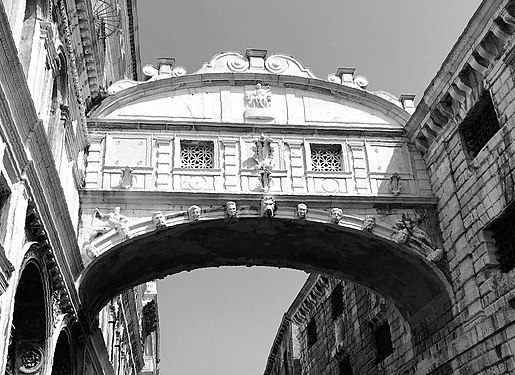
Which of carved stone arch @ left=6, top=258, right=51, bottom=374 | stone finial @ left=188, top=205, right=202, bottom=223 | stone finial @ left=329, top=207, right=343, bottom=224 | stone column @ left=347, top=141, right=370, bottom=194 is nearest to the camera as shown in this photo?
carved stone arch @ left=6, top=258, right=51, bottom=374

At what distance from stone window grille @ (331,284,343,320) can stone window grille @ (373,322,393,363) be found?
10.2ft

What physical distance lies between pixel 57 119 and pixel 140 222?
2.85m

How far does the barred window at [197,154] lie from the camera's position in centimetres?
1329

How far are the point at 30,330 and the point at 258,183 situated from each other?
516cm

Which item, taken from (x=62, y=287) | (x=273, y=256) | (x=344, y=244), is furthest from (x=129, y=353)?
(x=62, y=287)

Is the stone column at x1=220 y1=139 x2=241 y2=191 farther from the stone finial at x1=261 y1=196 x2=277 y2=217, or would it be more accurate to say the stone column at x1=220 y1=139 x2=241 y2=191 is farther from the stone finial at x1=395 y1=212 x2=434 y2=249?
the stone finial at x1=395 y1=212 x2=434 y2=249

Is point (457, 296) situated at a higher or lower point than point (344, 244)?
lower

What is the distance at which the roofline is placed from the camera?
13.9m

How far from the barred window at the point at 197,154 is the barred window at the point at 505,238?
216 inches

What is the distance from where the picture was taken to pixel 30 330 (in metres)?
9.66

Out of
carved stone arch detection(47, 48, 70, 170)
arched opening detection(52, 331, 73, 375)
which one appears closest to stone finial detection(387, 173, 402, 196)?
carved stone arch detection(47, 48, 70, 170)

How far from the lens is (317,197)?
12789mm

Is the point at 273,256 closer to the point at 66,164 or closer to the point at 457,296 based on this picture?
the point at 457,296

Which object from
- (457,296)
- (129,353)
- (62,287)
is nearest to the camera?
(62,287)
